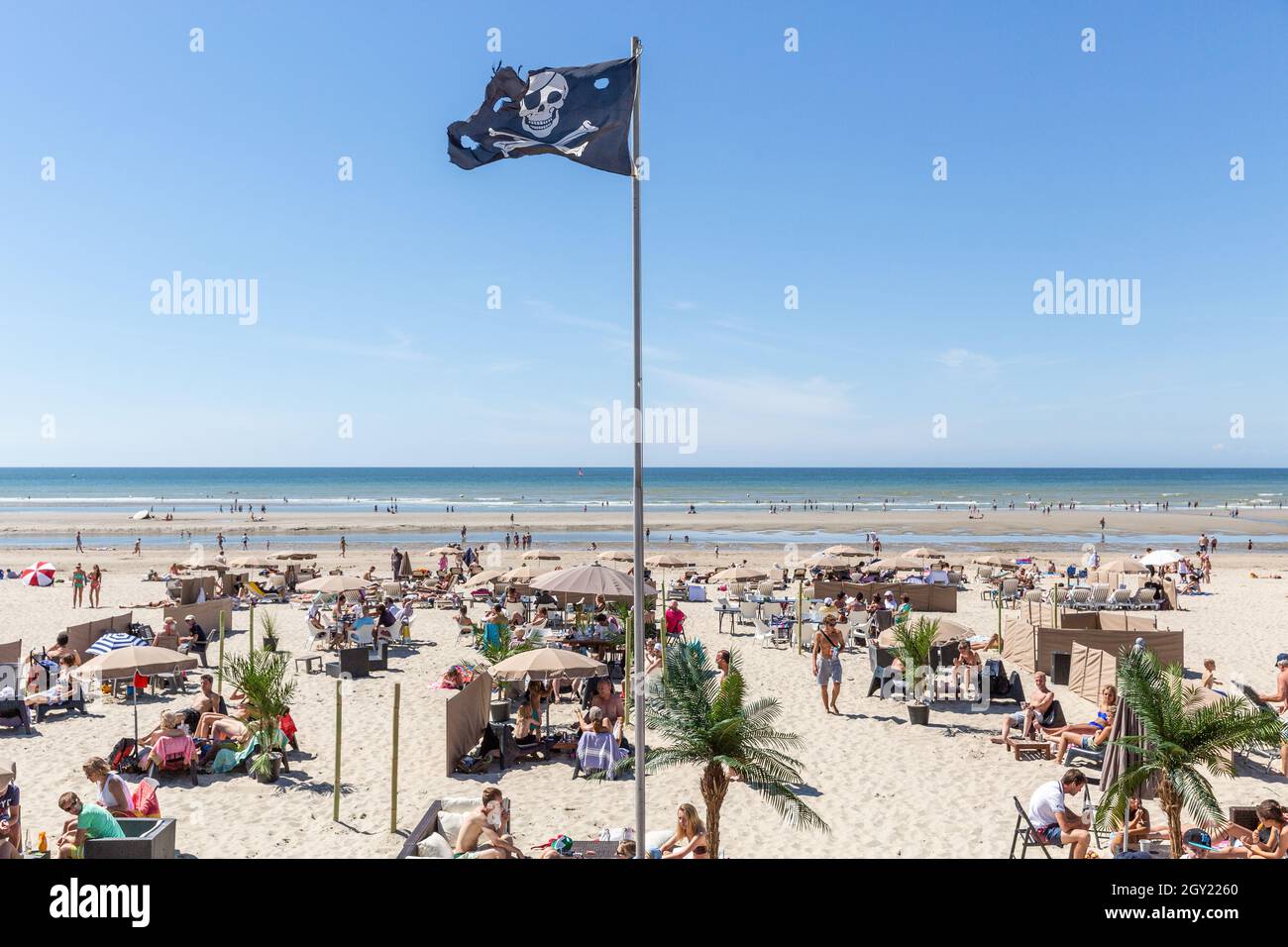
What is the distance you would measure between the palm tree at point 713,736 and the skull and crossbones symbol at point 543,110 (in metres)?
4.28

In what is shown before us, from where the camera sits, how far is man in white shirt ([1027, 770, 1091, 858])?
286 inches

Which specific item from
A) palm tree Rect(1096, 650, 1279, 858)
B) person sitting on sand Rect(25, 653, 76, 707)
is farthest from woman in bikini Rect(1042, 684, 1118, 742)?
person sitting on sand Rect(25, 653, 76, 707)

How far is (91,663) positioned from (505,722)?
568 cm

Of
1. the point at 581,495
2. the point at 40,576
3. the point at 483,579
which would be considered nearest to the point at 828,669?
the point at 483,579

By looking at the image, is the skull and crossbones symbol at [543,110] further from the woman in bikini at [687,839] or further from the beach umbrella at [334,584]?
the beach umbrella at [334,584]

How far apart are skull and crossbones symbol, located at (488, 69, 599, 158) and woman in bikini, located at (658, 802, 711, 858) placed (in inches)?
216

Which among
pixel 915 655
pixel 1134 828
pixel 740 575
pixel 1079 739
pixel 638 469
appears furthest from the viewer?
pixel 740 575

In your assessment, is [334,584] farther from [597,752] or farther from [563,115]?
[563,115]

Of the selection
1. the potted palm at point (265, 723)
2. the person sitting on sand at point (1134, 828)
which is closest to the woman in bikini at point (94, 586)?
the potted palm at point (265, 723)

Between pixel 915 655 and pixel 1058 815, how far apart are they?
567 cm

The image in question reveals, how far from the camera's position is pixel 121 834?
6.41 metres

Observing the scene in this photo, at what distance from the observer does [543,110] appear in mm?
5973

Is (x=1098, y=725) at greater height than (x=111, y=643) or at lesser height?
lesser
